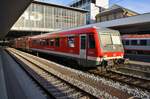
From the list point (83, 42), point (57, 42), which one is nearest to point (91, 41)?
point (83, 42)

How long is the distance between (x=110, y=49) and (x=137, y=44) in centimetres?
1707

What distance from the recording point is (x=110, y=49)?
12.7 meters

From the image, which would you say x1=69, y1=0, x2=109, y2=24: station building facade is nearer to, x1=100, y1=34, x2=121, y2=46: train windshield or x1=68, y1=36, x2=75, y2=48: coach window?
x1=68, y1=36, x2=75, y2=48: coach window

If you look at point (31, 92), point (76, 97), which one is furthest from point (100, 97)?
point (31, 92)

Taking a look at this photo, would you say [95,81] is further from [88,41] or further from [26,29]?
[26,29]

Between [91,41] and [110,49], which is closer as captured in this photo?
[91,41]

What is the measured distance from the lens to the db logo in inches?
1947

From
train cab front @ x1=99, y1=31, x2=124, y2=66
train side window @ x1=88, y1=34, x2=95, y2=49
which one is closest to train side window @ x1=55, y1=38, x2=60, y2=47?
train side window @ x1=88, y1=34, x2=95, y2=49

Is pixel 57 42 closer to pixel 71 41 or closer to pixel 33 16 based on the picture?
pixel 71 41

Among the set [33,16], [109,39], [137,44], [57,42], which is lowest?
[137,44]

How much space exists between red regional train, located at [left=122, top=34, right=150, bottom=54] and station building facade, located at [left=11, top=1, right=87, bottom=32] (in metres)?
27.1

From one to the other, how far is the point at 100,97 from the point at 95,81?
8.74 feet

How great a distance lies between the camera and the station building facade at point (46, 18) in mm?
49406

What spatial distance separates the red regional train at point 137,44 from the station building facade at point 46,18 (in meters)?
27.1
